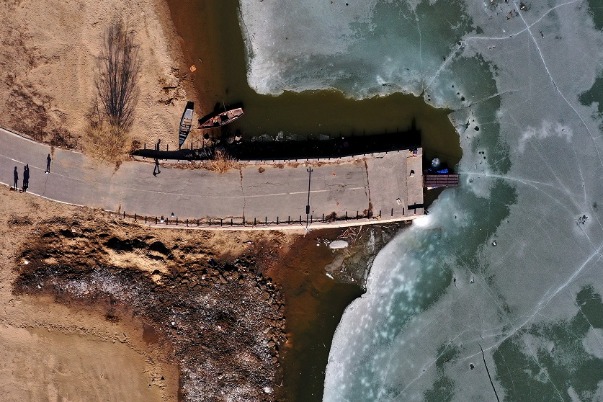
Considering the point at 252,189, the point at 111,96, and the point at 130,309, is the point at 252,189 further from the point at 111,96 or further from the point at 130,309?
the point at 130,309

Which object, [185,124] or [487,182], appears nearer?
[185,124]

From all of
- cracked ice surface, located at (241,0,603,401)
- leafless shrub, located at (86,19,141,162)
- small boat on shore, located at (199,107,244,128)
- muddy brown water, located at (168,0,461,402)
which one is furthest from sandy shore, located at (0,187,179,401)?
cracked ice surface, located at (241,0,603,401)

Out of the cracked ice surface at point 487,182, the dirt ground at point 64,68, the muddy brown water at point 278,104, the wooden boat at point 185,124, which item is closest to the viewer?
the dirt ground at point 64,68

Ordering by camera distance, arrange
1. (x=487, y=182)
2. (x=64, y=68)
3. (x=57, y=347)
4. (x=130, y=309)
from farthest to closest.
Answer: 1. (x=487, y=182)
2. (x=130, y=309)
3. (x=57, y=347)
4. (x=64, y=68)

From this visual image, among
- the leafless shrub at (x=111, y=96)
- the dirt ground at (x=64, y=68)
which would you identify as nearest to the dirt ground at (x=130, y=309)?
the leafless shrub at (x=111, y=96)

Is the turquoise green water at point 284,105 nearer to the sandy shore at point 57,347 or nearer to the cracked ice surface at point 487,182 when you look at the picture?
the cracked ice surface at point 487,182

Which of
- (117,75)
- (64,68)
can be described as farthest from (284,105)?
(64,68)

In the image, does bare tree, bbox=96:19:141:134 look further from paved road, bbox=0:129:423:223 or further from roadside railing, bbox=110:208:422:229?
roadside railing, bbox=110:208:422:229
